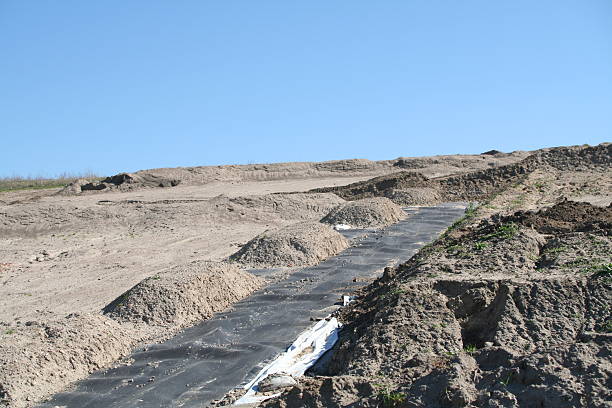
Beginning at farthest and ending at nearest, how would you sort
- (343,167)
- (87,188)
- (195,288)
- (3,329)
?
(343,167)
(87,188)
(195,288)
(3,329)

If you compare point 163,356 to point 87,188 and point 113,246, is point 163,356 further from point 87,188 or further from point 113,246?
point 87,188

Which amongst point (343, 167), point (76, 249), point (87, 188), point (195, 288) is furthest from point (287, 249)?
point (343, 167)

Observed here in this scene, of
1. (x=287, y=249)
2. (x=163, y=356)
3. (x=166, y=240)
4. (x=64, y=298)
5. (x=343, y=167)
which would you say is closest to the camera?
(x=163, y=356)

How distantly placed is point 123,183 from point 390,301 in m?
28.6

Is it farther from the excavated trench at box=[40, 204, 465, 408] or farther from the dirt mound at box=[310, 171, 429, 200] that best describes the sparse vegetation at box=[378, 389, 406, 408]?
the dirt mound at box=[310, 171, 429, 200]

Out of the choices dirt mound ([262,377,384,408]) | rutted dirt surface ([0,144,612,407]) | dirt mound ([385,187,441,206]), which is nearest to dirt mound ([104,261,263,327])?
rutted dirt surface ([0,144,612,407])

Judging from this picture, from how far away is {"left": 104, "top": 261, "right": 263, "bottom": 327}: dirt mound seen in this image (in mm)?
9500

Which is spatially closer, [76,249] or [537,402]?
[537,402]

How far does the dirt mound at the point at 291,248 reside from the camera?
520 inches

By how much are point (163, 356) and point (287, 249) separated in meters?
5.63

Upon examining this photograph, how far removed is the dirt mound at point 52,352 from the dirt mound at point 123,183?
25508mm

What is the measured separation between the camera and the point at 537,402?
4.64 meters

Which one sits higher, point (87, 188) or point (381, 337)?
point (87, 188)

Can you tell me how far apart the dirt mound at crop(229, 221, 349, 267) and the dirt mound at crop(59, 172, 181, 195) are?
68.7 feet
